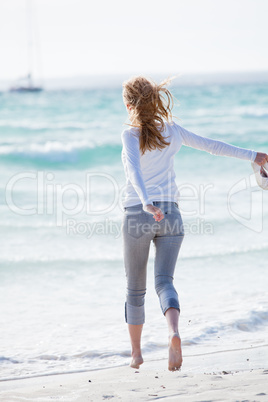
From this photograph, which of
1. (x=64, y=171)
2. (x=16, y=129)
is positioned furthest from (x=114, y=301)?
(x=16, y=129)

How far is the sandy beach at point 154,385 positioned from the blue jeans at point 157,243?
393 millimetres

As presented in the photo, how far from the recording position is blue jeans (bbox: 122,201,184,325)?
2949 millimetres

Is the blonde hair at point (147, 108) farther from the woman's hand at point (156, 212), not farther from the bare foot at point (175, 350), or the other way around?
the bare foot at point (175, 350)

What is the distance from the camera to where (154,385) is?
2859mm

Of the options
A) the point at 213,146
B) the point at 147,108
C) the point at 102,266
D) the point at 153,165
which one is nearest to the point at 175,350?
the point at 153,165

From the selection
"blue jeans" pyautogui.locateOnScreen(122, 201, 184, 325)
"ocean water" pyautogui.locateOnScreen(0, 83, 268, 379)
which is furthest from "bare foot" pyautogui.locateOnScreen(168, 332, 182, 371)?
"ocean water" pyautogui.locateOnScreen(0, 83, 268, 379)

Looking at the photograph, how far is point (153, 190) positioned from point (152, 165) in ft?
0.47

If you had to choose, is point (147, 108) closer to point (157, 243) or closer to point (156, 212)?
point (156, 212)

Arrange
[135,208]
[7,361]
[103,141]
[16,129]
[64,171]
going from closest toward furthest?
[135,208], [7,361], [64,171], [103,141], [16,129]

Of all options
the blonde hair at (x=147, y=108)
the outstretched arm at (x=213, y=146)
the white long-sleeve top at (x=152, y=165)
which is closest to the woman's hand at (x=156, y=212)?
the white long-sleeve top at (x=152, y=165)

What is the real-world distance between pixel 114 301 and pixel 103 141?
13110 mm

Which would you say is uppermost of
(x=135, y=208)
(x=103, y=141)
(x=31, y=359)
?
(x=103, y=141)

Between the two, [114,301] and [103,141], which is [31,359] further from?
[103,141]

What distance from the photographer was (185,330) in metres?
4.43
